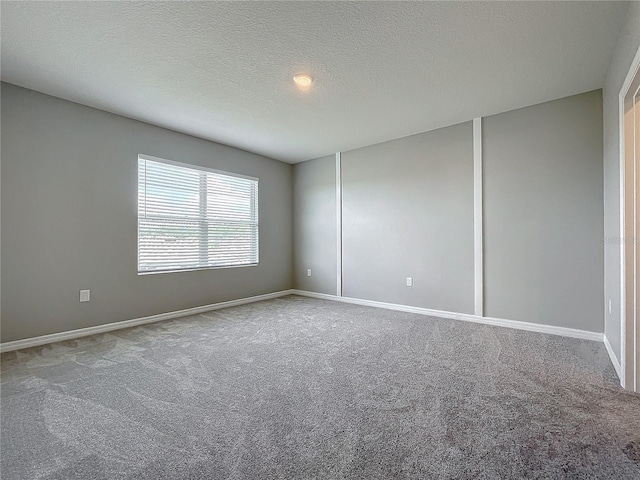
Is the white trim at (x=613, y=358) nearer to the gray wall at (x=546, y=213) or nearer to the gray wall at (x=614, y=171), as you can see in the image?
the gray wall at (x=614, y=171)

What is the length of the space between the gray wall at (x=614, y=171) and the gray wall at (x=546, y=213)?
17cm

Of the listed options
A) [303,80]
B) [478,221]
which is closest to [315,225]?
[478,221]

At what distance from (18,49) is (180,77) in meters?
1.14

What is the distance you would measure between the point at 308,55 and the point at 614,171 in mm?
2685

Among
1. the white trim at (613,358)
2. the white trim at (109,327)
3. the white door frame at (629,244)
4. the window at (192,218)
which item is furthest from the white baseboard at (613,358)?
the window at (192,218)

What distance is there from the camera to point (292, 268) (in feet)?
19.0

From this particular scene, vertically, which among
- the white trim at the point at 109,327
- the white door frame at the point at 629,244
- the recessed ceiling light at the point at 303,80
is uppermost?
the recessed ceiling light at the point at 303,80

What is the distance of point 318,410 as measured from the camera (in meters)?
1.77

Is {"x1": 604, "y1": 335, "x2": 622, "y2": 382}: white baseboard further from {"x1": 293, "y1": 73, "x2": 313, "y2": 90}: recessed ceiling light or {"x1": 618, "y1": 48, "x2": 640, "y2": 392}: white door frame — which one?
{"x1": 293, "y1": 73, "x2": 313, "y2": 90}: recessed ceiling light

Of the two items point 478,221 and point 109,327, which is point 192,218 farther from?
point 478,221

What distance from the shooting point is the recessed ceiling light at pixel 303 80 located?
2.63 m

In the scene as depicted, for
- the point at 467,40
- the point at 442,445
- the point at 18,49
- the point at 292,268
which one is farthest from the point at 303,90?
the point at 292,268

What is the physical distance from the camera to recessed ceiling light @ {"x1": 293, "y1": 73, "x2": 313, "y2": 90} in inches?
104

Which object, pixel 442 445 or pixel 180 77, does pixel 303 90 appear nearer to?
pixel 180 77
